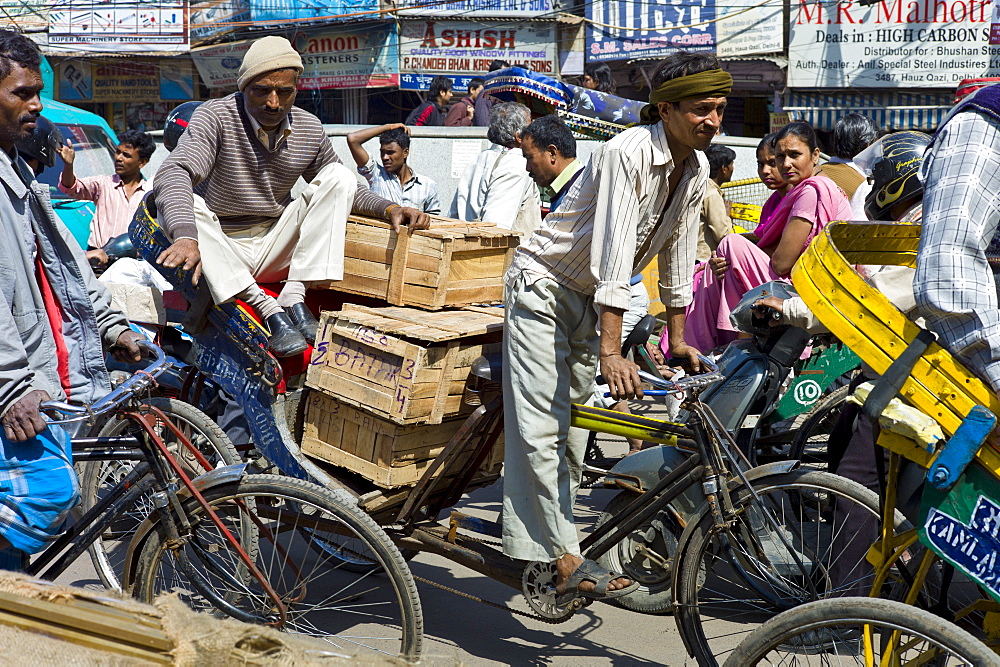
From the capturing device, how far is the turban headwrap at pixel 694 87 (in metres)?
2.99

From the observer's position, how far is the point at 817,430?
4660mm

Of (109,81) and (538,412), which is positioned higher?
(109,81)

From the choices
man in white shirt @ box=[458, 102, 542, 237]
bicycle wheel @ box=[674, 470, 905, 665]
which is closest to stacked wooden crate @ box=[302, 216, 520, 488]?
bicycle wheel @ box=[674, 470, 905, 665]

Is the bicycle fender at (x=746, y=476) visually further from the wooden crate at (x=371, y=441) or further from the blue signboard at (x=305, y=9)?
the blue signboard at (x=305, y=9)

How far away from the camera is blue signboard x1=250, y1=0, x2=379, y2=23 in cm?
1853

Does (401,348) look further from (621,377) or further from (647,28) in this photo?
(647,28)

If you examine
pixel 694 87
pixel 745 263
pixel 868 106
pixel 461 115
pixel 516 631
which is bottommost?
pixel 516 631

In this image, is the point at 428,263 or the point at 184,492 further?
the point at 428,263

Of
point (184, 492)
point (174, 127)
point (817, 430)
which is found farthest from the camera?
point (174, 127)

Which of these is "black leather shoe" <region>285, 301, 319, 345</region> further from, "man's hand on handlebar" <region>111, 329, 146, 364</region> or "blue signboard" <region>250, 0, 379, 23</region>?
"blue signboard" <region>250, 0, 379, 23</region>

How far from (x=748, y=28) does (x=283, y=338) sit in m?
15.2

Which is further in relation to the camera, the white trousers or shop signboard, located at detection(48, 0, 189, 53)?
shop signboard, located at detection(48, 0, 189, 53)

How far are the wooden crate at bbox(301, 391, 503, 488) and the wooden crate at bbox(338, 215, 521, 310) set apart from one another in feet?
1.64

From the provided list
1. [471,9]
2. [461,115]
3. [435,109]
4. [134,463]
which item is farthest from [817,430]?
[471,9]
